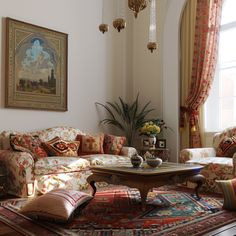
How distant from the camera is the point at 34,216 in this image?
2.82 m

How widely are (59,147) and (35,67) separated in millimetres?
1280

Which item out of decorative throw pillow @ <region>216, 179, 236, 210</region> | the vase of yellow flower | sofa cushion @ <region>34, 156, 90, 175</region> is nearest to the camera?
decorative throw pillow @ <region>216, 179, 236, 210</region>

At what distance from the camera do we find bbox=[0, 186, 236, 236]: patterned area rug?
2564mm

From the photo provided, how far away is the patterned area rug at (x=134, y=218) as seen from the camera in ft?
8.41

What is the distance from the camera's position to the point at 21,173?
144 inches

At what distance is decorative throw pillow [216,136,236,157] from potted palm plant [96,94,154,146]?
1695 millimetres

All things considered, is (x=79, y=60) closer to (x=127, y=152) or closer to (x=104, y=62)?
(x=104, y=62)

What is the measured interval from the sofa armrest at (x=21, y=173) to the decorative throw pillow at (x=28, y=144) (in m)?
0.17

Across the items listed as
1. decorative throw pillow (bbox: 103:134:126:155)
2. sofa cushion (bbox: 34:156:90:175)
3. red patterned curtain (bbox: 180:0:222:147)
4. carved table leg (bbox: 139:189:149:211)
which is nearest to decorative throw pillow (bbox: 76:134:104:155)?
decorative throw pillow (bbox: 103:134:126:155)

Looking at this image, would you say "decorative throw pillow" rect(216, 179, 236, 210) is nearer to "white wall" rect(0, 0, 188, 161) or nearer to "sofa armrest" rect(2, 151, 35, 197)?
"sofa armrest" rect(2, 151, 35, 197)

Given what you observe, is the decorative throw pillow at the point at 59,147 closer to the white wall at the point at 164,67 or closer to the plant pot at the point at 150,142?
the plant pot at the point at 150,142

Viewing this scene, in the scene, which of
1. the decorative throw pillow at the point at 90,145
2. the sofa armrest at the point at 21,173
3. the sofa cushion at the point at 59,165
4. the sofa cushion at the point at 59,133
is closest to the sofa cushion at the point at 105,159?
the sofa cushion at the point at 59,165

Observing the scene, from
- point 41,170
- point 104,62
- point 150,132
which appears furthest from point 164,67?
point 41,170

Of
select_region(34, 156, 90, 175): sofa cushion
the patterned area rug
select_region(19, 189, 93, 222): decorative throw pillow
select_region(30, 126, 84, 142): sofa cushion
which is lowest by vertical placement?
the patterned area rug
